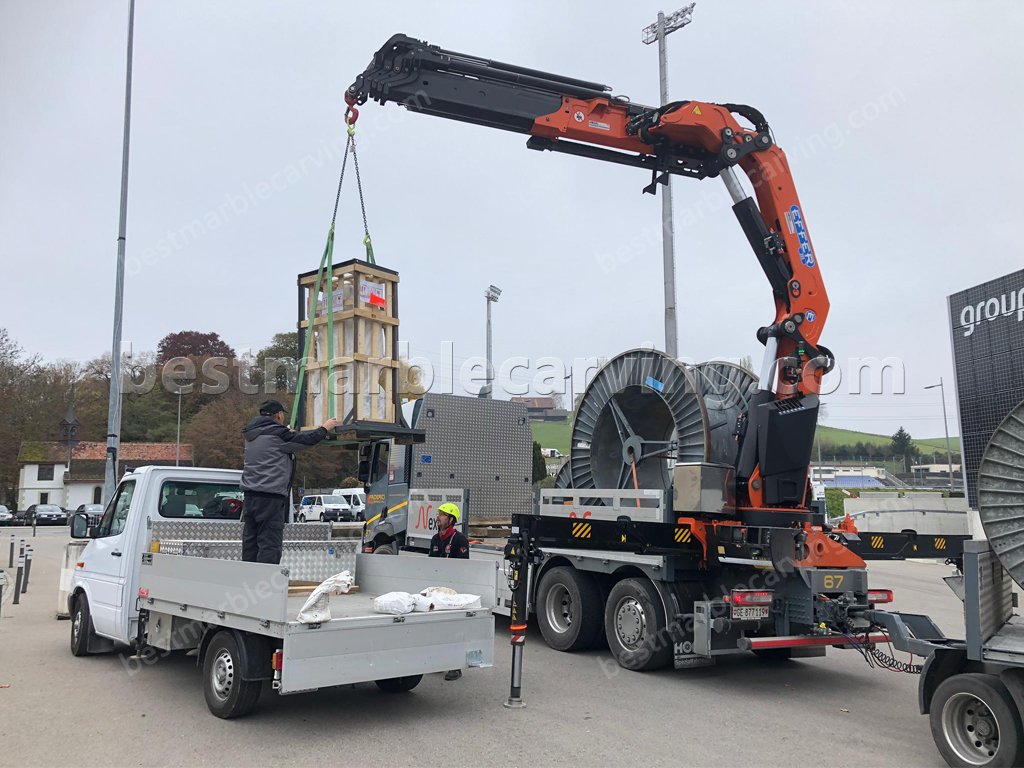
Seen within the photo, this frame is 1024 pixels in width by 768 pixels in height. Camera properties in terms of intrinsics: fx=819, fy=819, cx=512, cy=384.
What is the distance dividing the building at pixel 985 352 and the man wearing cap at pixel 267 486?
19.2m

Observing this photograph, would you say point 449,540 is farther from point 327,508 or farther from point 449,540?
point 327,508

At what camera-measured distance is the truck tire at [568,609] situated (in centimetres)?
938

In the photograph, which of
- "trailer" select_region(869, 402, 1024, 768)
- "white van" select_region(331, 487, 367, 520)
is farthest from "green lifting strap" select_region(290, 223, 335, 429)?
"white van" select_region(331, 487, 367, 520)

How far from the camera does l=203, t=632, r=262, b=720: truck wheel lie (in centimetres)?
615

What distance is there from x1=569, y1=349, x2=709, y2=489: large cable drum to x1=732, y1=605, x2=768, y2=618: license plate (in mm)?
1867

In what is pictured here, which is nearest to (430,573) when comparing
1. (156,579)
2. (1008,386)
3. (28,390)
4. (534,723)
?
(534,723)

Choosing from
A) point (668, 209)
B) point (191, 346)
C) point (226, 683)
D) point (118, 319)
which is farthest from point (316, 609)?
point (191, 346)

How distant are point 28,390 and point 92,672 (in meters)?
37.3

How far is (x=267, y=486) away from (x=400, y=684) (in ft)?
7.04

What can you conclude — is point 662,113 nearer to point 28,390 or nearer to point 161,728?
point 161,728

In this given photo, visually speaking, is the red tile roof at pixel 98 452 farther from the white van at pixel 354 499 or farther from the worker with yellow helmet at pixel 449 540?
the worker with yellow helmet at pixel 449 540

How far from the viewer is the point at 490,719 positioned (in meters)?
6.65

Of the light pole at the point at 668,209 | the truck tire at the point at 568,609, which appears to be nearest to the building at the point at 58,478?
the light pole at the point at 668,209

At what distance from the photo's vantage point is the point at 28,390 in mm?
40062
